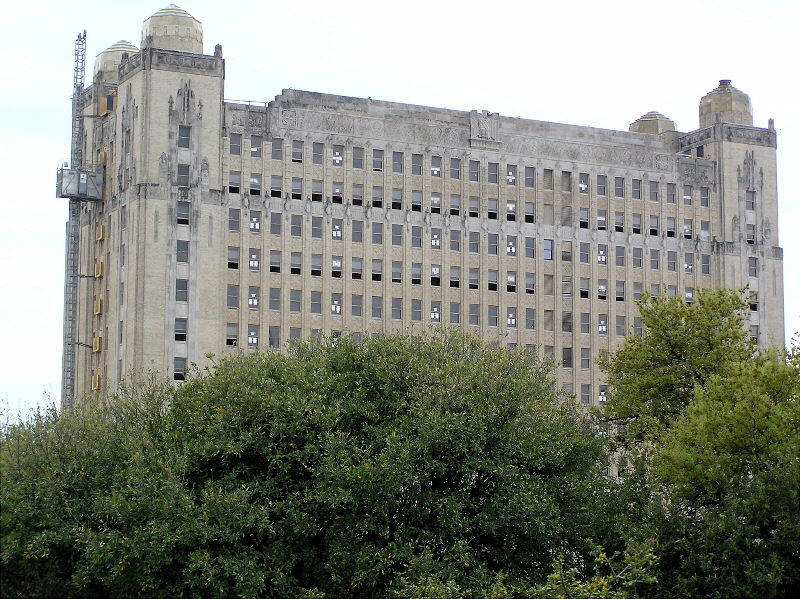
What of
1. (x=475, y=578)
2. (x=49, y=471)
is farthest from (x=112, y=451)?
(x=475, y=578)

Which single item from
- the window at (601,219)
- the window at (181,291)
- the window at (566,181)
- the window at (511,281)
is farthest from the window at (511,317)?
the window at (181,291)

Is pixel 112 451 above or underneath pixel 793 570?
above

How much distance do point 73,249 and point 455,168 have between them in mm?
36718

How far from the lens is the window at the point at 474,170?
5153 inches

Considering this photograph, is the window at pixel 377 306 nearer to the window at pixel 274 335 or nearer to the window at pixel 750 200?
the window at pixel 274 335

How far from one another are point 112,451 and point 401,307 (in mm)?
62571

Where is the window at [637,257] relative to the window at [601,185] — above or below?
below

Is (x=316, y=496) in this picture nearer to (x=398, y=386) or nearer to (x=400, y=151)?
(x=398, y=386)

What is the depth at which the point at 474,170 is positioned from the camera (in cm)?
13100

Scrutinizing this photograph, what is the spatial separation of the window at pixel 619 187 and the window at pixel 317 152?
102 feet

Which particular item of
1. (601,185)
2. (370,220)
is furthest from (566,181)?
(370,220)

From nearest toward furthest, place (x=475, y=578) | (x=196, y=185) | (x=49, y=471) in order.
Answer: (x=475, y=578) → (x=49, y=471) → (x=196, y=185)

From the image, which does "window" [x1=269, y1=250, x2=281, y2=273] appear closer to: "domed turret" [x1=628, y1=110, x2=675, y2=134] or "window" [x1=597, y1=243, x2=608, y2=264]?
"window" [x1=597, y1=243, x2=608, y2=264]

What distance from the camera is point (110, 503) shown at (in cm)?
5994
